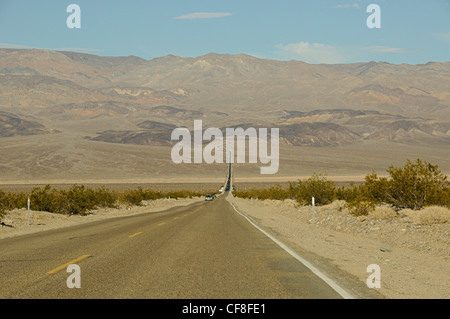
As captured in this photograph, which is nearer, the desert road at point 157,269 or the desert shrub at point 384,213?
the desert road at point 157,269

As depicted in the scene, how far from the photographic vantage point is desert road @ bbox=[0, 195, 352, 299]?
7656 millimetres

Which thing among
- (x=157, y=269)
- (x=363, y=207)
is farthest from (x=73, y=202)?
(x=157, y=269)

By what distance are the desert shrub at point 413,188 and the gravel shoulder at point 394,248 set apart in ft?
4.58

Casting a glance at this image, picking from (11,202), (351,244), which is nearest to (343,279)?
(351,244)

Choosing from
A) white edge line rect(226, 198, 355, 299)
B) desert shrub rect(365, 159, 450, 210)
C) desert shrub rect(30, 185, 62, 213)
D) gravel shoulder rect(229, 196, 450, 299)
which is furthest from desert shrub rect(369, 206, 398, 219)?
desert shrub rect(30, 185, 62, 213)

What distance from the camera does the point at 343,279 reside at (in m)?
8.88

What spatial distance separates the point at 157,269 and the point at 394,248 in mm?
8235

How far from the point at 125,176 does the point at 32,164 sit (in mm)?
28904

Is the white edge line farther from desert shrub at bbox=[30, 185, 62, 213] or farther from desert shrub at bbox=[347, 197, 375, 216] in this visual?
desert shrub at bbox=[30, 185, 62, 213]

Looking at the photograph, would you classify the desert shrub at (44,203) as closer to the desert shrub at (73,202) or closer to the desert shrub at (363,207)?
the desert shrub at (73,202)

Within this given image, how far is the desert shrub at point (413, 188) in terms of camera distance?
21.6m

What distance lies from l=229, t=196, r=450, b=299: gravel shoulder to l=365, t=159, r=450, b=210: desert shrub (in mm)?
1396

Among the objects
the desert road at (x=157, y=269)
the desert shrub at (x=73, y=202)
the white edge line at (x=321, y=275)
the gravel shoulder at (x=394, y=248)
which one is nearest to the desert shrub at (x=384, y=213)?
the gravel shoulder at (x=394, y=248)
